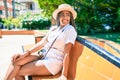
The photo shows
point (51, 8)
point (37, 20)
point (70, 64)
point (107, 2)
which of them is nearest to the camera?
point (70, 64)

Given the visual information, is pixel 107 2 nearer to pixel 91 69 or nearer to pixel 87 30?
pixel 87 30

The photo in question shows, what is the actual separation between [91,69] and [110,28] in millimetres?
18271

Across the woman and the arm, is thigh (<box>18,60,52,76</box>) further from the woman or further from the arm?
the arm

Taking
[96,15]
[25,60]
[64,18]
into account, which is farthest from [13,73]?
[96,15]

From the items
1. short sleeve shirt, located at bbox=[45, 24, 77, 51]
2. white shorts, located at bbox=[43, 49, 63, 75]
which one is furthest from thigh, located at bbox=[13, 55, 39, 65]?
short sleeve shirt, located at bbox=[45, 24, 77, 51]

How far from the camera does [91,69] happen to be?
3.81 meters

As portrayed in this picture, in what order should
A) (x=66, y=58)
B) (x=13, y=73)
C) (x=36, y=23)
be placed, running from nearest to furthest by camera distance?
1. (x=66, y=58)
2. (x=13, y=73)
3. (x=36, y=23)

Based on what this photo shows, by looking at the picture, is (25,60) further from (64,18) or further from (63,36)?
(64,18)

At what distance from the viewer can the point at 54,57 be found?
4.39 meters

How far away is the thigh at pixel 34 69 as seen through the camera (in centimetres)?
425

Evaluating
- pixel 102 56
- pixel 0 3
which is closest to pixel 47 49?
pixel 102 56

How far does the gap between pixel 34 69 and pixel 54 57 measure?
1.03 feet

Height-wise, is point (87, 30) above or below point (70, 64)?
below

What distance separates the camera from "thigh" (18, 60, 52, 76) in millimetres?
4254
